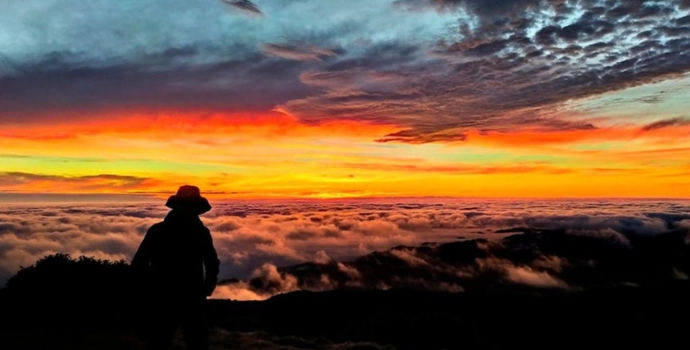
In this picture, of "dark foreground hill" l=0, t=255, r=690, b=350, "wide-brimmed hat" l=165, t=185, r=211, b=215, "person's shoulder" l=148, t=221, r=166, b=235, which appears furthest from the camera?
"dark foreground hill" l=0, t=255, r=690, b=350

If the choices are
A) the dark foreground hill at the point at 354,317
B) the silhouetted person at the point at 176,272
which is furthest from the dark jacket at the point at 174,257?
the dark foreground hill at the point at 354,317

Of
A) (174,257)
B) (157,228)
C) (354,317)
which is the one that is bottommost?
(354,317)

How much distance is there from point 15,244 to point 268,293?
72925 mm

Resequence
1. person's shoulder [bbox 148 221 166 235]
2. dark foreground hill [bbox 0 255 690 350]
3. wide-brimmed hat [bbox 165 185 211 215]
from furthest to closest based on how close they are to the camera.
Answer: dark foreground hill [bbox 0 255 690 350] < wide-brimmed hat [bbox 165 185 211 215] < person's shoulder [bbox 148 221 166 235]

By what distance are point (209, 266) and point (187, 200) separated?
0.93 m

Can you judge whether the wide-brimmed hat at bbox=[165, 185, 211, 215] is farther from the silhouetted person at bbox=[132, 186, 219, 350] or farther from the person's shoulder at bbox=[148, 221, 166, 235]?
the person's shoulder at bbox=[148, 221, 166, 235]

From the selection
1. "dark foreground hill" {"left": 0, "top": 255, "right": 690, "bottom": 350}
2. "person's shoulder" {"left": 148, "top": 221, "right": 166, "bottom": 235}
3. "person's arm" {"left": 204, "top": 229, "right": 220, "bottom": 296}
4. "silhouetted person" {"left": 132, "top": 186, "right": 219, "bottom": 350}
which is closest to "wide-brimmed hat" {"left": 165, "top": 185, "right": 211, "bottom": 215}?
"silhouetted person" {"left": 132, "top": 186, "right": 219, "bottom": 350}

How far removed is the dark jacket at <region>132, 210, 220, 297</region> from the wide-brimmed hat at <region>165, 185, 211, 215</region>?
9cm

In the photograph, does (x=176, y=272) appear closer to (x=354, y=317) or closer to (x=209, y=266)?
(x=209, y=266)

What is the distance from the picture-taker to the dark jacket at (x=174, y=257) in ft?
22.1

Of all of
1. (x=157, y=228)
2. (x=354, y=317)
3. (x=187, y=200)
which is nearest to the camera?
(x=157, y=228)

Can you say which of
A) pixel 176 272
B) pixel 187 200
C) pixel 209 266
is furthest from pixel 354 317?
pixel 187 200

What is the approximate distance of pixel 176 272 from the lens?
679 centimetres

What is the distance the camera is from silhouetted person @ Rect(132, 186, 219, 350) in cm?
675
